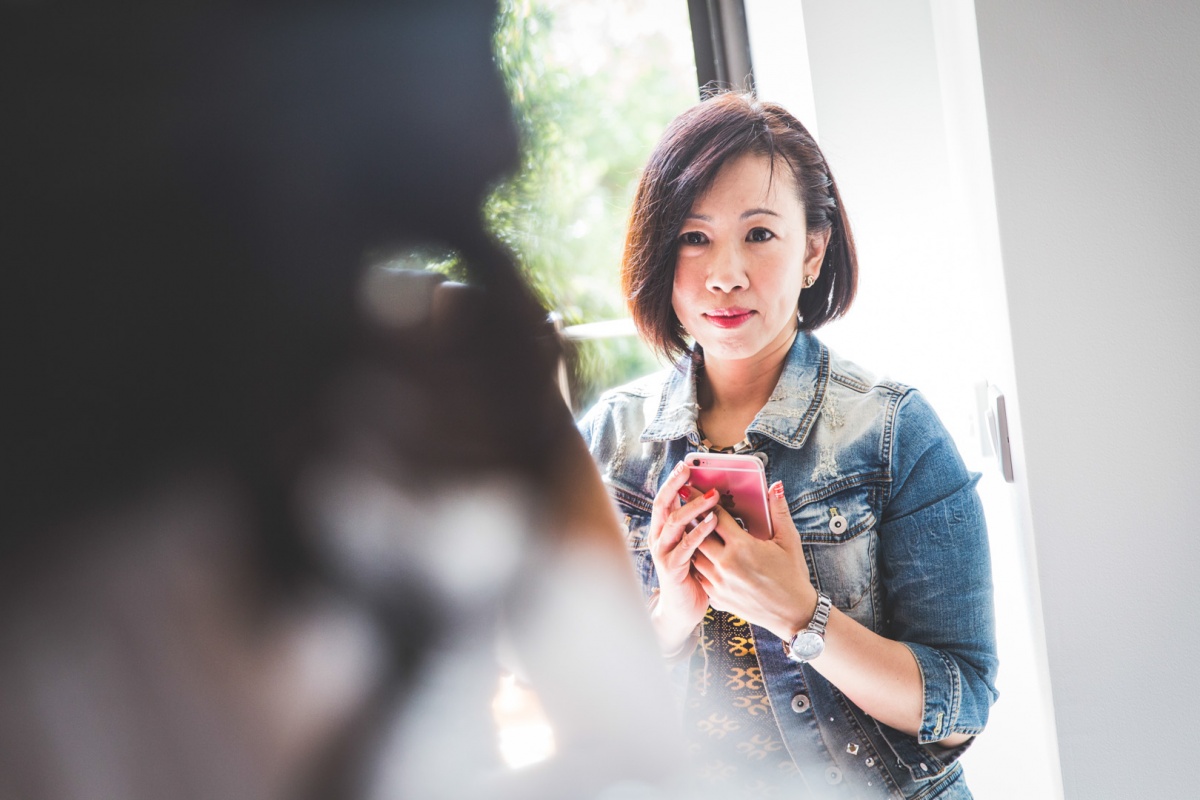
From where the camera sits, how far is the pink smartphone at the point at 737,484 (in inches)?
25.4

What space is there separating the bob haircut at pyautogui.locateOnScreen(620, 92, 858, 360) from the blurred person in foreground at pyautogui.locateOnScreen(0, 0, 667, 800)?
30 centimetres

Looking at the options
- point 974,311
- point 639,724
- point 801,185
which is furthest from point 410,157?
point 974,311

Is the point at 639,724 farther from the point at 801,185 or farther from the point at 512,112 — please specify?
the point at 801,185

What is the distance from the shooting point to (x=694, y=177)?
2.27 feet

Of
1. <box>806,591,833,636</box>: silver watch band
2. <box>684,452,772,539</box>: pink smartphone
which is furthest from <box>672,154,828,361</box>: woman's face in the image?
<box>806,591,833,636</box>: silver watch band

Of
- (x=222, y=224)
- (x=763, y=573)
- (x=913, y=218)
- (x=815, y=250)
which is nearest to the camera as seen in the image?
(x=222, y=224)

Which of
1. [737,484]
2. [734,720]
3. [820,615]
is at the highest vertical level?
[737,484]

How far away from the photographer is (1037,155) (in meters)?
0.67

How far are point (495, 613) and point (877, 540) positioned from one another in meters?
0.45

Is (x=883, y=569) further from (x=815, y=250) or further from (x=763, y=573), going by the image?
(x=815, y=250)

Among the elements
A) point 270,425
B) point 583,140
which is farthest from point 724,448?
point 270,425

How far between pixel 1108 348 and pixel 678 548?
0.41 meters

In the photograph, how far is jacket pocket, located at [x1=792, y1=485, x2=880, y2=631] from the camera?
724mm

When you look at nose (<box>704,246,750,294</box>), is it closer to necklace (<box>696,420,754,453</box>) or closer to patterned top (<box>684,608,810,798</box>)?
necklace (<box>696,420,754,453</box>)
